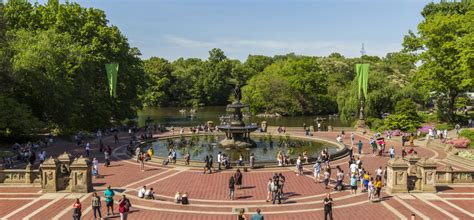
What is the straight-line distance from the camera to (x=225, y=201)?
867 inches

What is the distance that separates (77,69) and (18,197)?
108ft

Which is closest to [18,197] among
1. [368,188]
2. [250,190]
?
[250,190]

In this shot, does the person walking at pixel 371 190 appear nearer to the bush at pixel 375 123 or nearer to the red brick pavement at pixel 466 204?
the red brick pavement at pixel 466 204

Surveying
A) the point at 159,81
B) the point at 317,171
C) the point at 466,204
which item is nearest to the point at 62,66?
the point at 317,171

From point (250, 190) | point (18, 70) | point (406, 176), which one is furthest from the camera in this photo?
point (18, 70)

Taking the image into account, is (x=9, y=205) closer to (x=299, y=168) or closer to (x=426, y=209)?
(x=299, y=168)

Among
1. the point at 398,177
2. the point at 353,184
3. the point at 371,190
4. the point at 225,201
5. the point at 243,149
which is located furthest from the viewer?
the point at 243,149

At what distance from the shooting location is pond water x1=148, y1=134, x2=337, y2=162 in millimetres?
36562

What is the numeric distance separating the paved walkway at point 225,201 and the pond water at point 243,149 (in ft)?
25.2

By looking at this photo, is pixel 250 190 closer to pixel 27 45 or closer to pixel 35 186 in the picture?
pixel 35 186

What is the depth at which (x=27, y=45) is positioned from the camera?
47375 millimetres

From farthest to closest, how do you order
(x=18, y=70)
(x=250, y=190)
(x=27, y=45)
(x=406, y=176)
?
(x=27, y=45), (x=18, y=70), (x=250, y=190), (x=406, y=176)

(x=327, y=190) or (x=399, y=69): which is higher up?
(x=399, y=69)

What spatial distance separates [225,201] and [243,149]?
17314 millimetres
